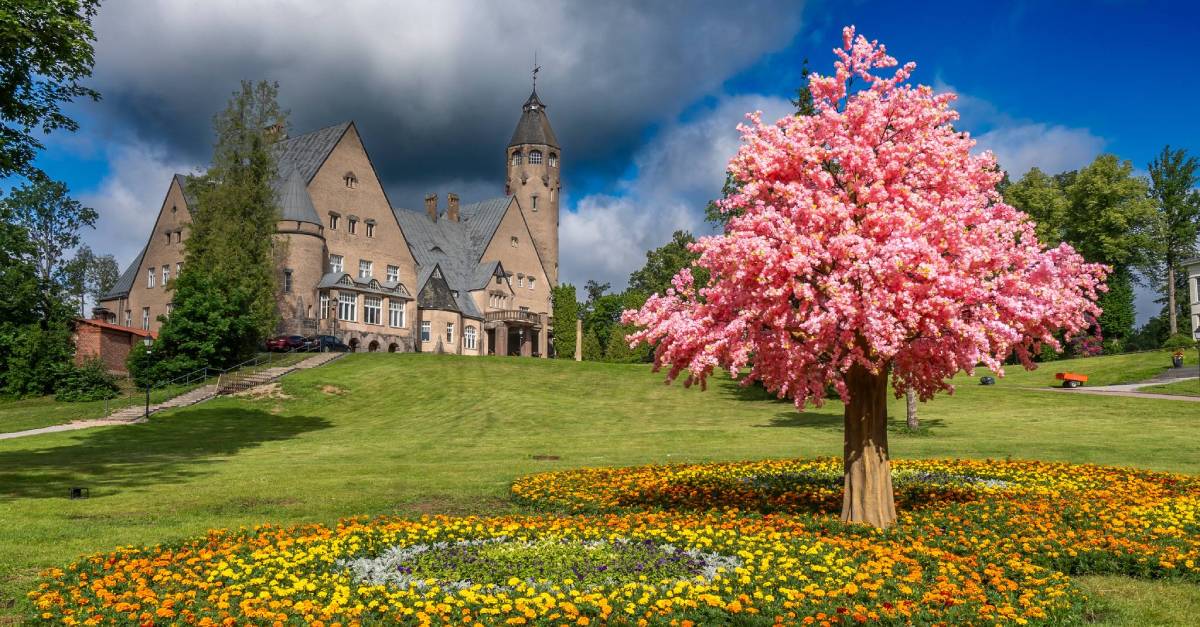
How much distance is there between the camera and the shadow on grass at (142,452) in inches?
680

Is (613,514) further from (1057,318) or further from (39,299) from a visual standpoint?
(39,299)

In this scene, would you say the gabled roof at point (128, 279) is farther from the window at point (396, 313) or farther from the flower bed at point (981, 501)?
the flower bed at point (981, 501)

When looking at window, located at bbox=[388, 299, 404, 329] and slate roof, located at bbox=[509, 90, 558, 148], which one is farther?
slate roof, located at bbox=[509, 90, 558, 148]

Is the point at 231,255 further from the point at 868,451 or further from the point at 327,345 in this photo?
the point at 868,451

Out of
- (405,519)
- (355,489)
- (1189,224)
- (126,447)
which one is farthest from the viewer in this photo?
(1189,224)

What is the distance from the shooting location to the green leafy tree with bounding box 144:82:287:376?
46.1 meters

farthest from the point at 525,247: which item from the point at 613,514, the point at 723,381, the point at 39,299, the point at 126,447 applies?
the point at 613,514

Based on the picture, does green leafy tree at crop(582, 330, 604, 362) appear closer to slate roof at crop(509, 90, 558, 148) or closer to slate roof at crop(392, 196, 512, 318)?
slate roof at crop(392, 196, 512, 318)

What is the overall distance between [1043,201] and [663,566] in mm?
81028

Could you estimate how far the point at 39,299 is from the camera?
48469 millimetres

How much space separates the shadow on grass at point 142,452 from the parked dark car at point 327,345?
54.3ft

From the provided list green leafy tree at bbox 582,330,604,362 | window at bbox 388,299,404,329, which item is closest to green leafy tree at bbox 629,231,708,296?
green leafy tree at bbox 582,330,604,362

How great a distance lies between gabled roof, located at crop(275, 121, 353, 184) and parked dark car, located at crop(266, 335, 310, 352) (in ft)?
44.8

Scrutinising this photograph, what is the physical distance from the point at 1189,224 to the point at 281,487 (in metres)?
84.1
